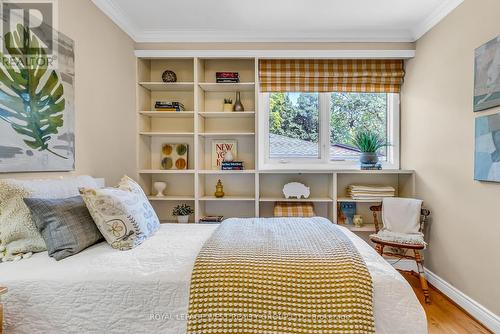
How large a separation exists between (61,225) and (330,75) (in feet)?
9.19

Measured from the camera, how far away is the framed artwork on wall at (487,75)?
1895mm

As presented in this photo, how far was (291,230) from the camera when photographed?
6.15ft

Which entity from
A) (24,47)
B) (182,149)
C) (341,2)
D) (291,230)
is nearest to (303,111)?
(341,2)

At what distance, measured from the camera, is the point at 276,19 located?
2.76 m

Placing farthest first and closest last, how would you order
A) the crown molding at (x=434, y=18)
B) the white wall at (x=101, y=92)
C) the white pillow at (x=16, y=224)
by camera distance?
the crown molding at (x=434, y=18)
the white wall at (x=101, y=92)
the white pillow at (x=16, y=224)

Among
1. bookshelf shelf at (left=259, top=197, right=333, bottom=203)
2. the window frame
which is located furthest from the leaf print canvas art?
the window frame

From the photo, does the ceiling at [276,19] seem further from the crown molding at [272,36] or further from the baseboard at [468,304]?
the baseboard at [468,304]

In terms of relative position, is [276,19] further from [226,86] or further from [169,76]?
[169,76]

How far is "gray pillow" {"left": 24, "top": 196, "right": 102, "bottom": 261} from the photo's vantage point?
1468 mm

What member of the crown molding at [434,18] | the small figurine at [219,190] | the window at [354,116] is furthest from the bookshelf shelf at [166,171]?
the crown molding at [434,18]

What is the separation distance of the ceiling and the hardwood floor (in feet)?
7.86

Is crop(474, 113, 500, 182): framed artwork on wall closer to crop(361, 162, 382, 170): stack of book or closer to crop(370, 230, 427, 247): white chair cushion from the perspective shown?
crop(370, 230, 427, 247): white chair cushion

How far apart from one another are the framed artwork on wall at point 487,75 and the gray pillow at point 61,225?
262 cm

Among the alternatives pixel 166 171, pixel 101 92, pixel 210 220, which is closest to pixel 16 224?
pixel 101 92
